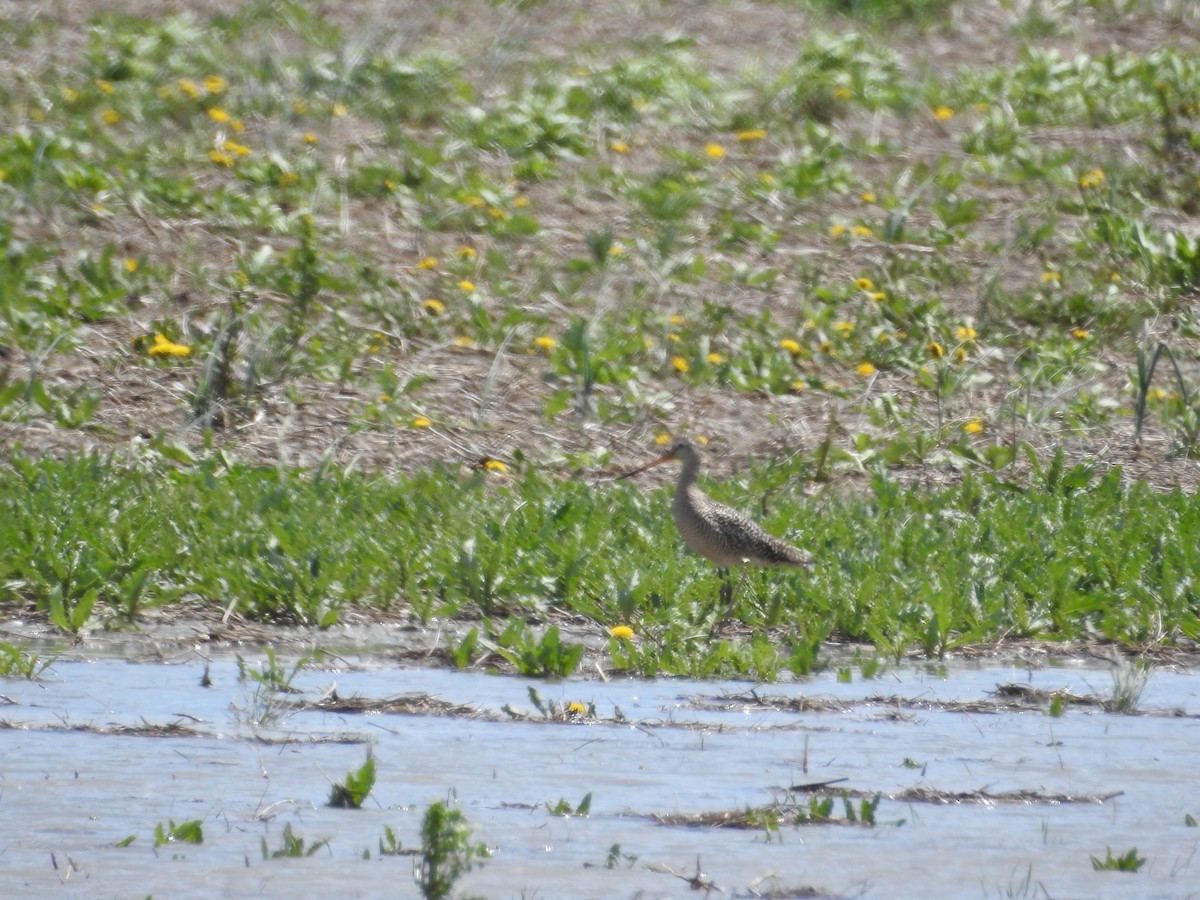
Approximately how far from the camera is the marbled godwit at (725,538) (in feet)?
27.1

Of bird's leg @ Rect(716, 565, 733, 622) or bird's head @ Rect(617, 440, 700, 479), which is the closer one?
bird's leg @ Rect(716, 565, 733, 622)

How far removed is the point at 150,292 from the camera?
1186 centimetres

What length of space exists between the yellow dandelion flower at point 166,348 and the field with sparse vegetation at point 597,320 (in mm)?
25

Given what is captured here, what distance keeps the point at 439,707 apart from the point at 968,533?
11.0 ft

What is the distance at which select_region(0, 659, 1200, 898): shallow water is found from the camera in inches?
183

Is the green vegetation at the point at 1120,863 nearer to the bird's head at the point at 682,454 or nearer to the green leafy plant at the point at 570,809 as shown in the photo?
the green leafy plant at the point at 570,809

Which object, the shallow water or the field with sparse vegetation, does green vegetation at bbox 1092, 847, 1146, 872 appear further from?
the field with sparse vegetation

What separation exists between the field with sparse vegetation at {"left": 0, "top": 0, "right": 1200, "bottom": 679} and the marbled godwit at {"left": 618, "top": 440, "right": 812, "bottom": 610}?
11 centimetres

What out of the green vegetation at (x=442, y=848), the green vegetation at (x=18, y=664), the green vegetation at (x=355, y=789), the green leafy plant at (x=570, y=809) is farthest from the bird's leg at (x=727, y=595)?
the green vegetation at (x=442, y=848)

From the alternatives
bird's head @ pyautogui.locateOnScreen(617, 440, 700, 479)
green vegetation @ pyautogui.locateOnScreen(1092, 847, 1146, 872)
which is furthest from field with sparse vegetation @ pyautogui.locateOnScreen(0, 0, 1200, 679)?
green vegetation @ pyautogui.locateOnScreen(1092, 847, 1146, 872)

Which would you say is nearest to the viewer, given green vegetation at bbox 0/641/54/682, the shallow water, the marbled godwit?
the shallow water

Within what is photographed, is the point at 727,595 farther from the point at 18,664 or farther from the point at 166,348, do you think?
the point at 166,348

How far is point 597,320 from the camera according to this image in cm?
1232

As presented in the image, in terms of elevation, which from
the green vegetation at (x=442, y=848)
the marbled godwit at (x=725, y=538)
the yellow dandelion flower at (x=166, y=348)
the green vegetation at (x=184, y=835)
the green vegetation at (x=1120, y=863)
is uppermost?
the green vegetation at (x=442, y=848)
